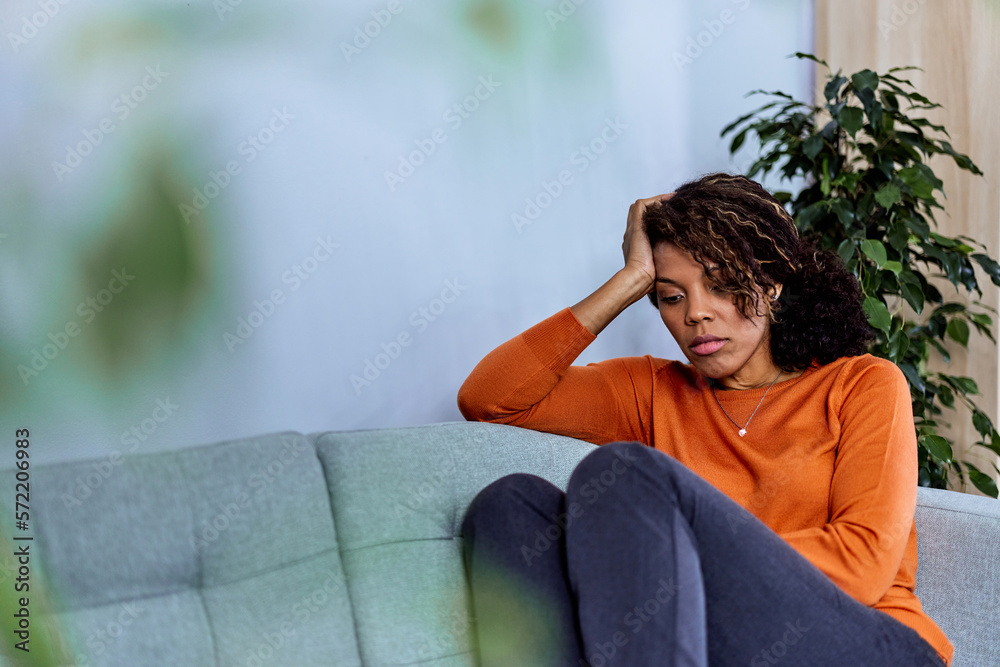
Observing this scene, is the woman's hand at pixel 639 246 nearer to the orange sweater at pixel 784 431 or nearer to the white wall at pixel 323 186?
the orange sweater at pixel 784 431

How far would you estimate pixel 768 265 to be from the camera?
3.98 feet

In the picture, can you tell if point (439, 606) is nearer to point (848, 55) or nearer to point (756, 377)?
point (756, 377)

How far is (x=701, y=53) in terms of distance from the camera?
201 centimetres

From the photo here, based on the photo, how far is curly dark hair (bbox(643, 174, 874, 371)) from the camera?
3.86 feet

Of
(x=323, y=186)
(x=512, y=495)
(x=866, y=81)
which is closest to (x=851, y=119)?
(x=866, y=81)

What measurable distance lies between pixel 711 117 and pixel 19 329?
2.07 meters

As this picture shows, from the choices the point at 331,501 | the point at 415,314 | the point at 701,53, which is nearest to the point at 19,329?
the point at 331,501

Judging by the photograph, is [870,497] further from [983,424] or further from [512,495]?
[983,424]

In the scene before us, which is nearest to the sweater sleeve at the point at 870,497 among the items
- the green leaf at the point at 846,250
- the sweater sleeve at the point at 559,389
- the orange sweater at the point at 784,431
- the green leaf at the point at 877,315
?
the orange sweater at the point at 784,431

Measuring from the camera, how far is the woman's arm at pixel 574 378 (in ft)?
4.17

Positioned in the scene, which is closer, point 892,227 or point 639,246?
point 639,246

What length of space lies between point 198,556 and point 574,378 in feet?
2.13

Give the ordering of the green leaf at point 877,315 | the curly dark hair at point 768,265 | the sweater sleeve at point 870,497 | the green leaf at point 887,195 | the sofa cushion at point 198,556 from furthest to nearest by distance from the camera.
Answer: the green leaf at point 887,195 → the green leaf at point 877,315 → the curly dark hair at point 768,265 → the sweater sleeve at point 870,497 → the sofa cushion at point 198,556

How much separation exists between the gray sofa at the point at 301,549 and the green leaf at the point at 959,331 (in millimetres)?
802
